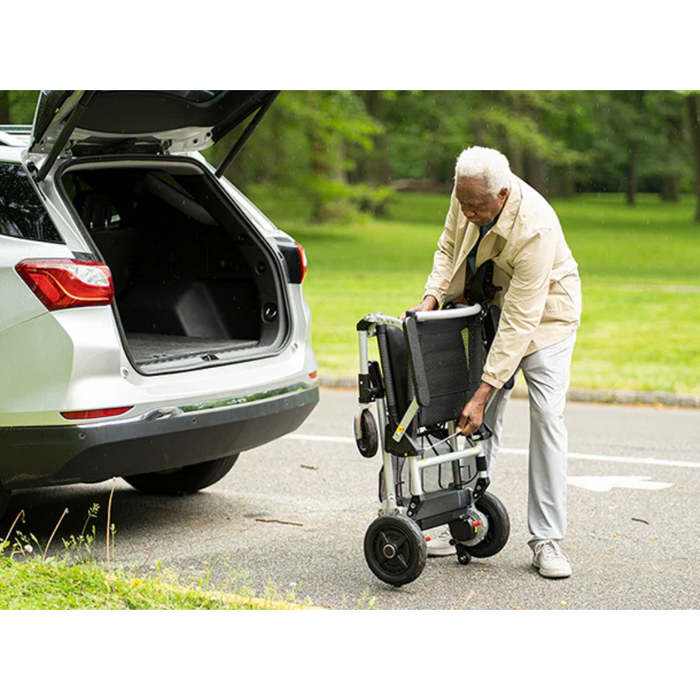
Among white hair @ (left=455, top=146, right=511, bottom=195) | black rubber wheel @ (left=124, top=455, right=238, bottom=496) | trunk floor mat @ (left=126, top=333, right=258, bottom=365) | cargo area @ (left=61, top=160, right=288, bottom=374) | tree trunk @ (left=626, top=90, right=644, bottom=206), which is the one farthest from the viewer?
tree trunk @ (left=626, top=90, right=644, bottom=206)

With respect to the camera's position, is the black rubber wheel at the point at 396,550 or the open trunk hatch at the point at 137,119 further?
the open trunk hatch at the point at 137,119

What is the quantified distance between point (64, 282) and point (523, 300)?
75.6 inches

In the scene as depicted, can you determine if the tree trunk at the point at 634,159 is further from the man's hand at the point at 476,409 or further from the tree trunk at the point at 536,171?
the man's hand at the point at 476,409

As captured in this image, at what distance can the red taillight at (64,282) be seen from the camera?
4.57 m

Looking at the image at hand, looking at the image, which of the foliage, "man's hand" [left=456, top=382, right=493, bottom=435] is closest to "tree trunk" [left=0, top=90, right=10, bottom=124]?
"man's hand" [left=456, top=382, right=493, bottom=435]

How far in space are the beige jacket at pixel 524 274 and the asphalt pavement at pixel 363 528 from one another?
94cm

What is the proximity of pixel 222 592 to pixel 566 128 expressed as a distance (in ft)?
157

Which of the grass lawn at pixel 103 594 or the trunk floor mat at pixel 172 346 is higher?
the trunk floor mat at pixel 172 346

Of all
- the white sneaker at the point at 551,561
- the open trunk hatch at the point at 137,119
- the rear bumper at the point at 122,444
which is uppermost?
the open trunk hatch at the point at 137,119

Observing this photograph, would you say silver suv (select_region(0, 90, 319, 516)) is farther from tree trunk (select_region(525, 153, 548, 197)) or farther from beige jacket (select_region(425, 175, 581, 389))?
tree trunk (select_region(525, 153, 548, 197))

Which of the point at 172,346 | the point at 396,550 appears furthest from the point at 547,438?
the point at 172,346

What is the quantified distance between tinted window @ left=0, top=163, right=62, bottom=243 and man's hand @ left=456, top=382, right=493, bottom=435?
1.88m

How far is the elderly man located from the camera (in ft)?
14.8

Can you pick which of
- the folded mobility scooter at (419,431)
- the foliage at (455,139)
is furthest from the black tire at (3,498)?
the foliage at (455,139)
